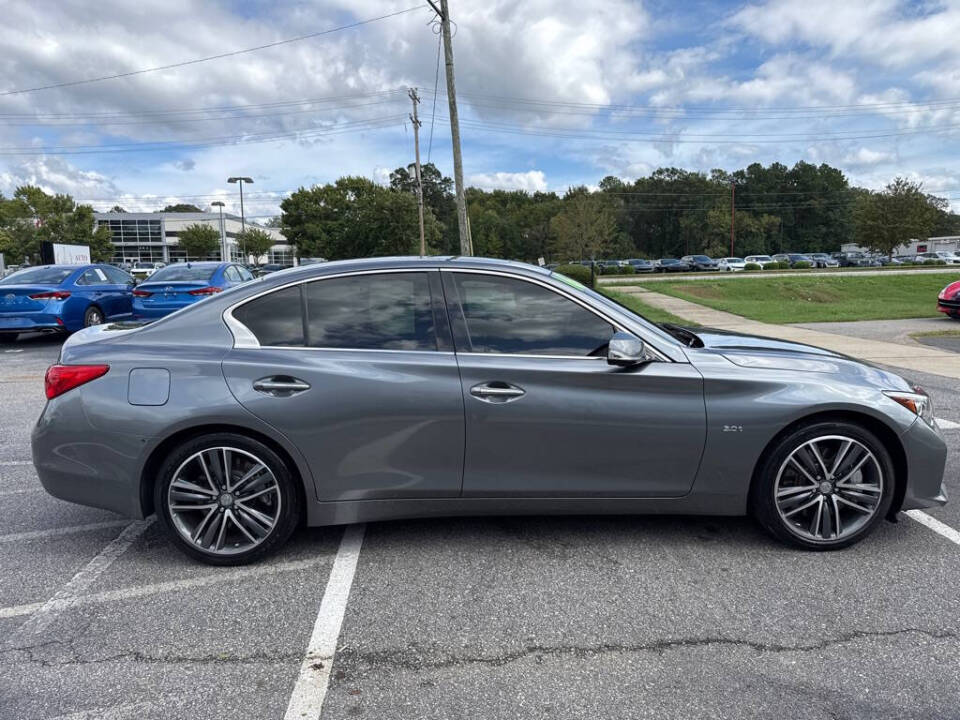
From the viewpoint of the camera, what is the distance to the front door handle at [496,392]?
3.27 meters

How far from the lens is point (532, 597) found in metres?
3.07

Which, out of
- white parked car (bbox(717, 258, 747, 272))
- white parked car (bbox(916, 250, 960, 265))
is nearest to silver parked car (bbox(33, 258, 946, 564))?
white parked car (bbox(717, 258, 747, 272))

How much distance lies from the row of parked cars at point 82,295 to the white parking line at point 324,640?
9.17m

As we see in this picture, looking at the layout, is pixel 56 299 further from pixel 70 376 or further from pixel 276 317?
pixel 276 317

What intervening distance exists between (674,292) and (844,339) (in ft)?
42.7

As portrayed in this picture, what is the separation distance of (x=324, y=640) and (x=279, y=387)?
3.91 ft

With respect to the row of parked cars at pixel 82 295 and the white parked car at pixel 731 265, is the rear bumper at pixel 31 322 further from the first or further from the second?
the white parked car at pixel 731 265

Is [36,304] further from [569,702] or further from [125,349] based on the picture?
[569,702]

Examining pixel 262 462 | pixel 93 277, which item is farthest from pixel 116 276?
pixel 262 462

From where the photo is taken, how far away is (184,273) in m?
12.8

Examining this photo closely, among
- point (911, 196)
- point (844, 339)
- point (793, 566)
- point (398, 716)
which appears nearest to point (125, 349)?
point (398, 716)

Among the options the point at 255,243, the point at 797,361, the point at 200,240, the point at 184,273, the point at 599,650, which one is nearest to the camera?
the point at 599,650

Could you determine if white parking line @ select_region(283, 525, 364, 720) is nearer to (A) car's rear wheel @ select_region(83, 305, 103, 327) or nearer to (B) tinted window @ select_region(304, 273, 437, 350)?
(B) tinted window @ select_region(304, 273, 437, 350)

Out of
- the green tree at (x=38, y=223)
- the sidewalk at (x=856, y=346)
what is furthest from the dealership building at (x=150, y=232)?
the sidewalk at (x=856, y=346)
